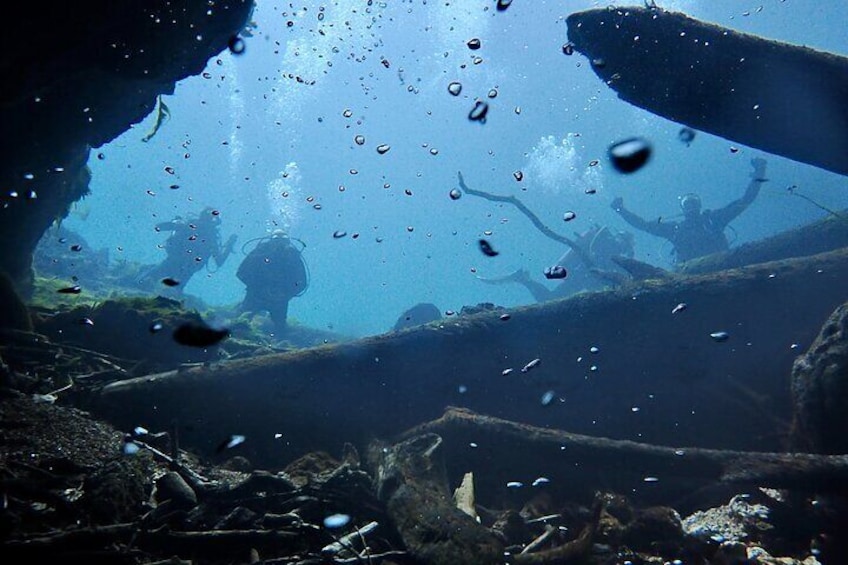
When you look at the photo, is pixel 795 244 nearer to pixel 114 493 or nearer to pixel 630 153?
pixel 630 153

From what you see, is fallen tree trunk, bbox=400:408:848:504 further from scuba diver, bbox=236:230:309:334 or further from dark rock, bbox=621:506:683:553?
scuba diver, bbox=236:230:309:334

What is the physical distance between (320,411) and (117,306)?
17.3 ft

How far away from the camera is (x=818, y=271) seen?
839 centimetres

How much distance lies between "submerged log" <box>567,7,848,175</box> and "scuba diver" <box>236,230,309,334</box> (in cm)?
2047

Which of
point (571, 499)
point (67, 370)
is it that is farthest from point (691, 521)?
point (67, 370)

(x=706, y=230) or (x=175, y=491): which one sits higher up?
(x=706, y=230)

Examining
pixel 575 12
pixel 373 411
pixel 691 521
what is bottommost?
pixel 691 521

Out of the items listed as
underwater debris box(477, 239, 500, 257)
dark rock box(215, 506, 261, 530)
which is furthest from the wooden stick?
dark rock box(215, 506, 261, 530)

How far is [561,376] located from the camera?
7945mm

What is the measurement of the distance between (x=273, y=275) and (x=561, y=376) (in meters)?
20.5

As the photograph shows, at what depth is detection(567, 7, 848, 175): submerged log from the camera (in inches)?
270

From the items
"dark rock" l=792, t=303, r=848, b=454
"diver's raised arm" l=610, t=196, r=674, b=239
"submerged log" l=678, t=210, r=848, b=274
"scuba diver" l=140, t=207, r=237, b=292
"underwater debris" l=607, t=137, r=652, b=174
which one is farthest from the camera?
"scuba diver" l=140, t=207, r=237, b=292

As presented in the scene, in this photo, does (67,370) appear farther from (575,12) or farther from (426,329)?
(575,12)

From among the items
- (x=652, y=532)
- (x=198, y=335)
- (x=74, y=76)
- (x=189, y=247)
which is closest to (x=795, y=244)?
(x=652, y=532)
